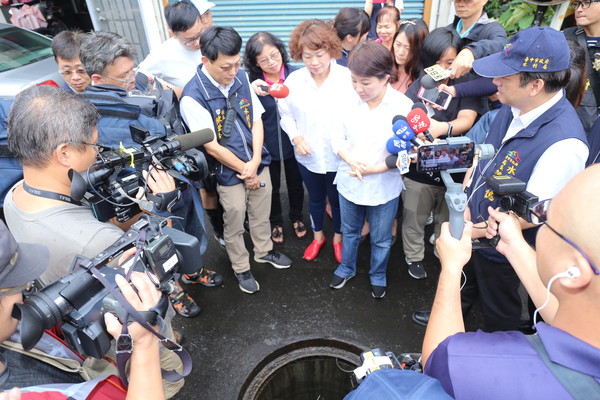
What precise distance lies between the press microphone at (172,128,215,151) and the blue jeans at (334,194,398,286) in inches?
45.9

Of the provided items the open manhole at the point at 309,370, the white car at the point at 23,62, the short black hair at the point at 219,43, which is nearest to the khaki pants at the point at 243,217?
the open manhole at the point at 309,370

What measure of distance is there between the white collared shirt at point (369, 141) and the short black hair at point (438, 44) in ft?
1.93

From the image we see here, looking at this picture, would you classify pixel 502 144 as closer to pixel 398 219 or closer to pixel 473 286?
pixel 473 286

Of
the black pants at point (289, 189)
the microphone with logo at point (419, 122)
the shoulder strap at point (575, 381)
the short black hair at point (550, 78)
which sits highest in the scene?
the short black hair at point (550, 78)

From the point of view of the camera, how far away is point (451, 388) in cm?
108

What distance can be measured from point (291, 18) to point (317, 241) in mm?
4268

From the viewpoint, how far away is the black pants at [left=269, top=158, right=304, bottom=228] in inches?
143

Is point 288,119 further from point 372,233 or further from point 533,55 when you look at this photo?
point 533,55

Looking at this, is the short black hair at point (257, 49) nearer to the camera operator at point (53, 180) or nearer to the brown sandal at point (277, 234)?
the brown sandal at point (277, 234)

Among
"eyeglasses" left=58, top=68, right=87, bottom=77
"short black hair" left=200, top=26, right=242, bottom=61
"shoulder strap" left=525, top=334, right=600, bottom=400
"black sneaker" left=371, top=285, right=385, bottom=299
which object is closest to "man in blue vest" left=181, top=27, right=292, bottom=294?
"short black hair" left=200, top=26, right=242, bottom=61

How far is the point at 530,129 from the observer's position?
1.99 metres

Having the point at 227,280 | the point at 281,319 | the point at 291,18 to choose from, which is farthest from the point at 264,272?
the point at 291,18

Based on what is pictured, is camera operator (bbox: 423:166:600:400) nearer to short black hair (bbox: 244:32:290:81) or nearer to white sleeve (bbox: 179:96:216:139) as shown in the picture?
white sleeve (bbox: 179:96:216:139)

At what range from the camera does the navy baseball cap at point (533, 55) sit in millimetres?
1917
